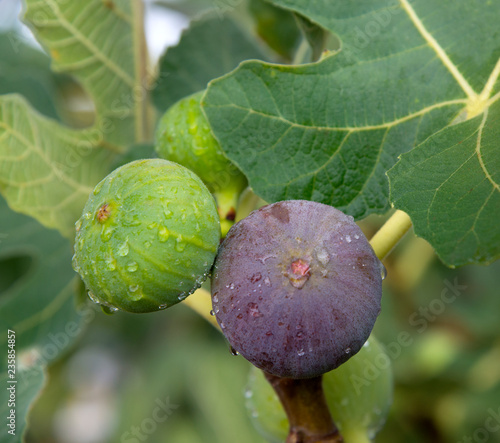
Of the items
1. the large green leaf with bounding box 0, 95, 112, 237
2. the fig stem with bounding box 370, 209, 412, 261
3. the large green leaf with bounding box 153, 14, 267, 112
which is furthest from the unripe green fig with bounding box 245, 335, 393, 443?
the large green leaf with bounding box 153, 14, 267, 112

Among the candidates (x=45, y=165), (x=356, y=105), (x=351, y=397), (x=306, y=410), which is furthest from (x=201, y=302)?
(x=45, y=165)

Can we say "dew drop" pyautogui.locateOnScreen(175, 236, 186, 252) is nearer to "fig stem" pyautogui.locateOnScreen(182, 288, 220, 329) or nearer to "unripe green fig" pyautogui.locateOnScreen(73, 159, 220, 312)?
"unripe green fig" pyautogui.locateOnScreen(73, 159, 220, 312)

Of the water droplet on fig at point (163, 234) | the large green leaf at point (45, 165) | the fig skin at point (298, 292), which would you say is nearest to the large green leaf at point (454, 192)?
the fig skin at point (298, 292)

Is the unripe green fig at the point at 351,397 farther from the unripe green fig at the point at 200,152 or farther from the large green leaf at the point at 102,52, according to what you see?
the large green leaf at the point at 102,52

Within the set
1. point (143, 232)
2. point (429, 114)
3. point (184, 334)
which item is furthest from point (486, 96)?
point (184, 334)

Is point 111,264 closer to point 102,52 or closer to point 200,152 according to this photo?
point 200,152
